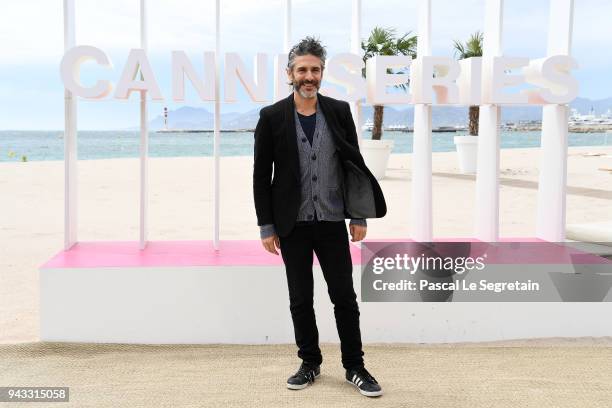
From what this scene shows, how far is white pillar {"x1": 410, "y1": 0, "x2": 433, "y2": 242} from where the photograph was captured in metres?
4.21

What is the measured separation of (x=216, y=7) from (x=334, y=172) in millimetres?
1780

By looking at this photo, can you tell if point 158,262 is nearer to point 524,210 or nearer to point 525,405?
point 525,405

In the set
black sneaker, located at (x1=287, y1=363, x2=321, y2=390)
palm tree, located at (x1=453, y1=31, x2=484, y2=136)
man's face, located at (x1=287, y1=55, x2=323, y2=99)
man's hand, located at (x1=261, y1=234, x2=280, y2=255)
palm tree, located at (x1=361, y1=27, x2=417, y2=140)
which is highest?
palm tree, located at (x1=453, y1=31, x2=484, y2=136)

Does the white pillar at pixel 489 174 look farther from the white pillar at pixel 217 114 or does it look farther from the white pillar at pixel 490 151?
the white pillar at pixel 217 114

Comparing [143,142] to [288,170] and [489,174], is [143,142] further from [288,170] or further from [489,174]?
[489,174]

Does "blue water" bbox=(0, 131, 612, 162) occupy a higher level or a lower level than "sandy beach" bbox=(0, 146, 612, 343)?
higher

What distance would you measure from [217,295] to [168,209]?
7.38 meters

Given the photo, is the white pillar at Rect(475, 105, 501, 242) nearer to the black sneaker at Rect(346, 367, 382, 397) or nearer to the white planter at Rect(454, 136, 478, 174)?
the black sneaker at Rect(346, 367, 382, 397)

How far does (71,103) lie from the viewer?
404cm

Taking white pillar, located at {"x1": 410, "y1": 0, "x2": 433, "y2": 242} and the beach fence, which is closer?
the beach fence

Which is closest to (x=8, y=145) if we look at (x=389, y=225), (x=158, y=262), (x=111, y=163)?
(x=111, y=163)

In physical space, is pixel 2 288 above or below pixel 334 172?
below

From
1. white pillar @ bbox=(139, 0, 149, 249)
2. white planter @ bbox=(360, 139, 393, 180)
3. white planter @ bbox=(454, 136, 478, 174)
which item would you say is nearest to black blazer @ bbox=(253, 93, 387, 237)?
white pillar @ bbox=(139, 0, 149, 249)

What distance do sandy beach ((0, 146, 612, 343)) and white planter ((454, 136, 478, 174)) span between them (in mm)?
450
